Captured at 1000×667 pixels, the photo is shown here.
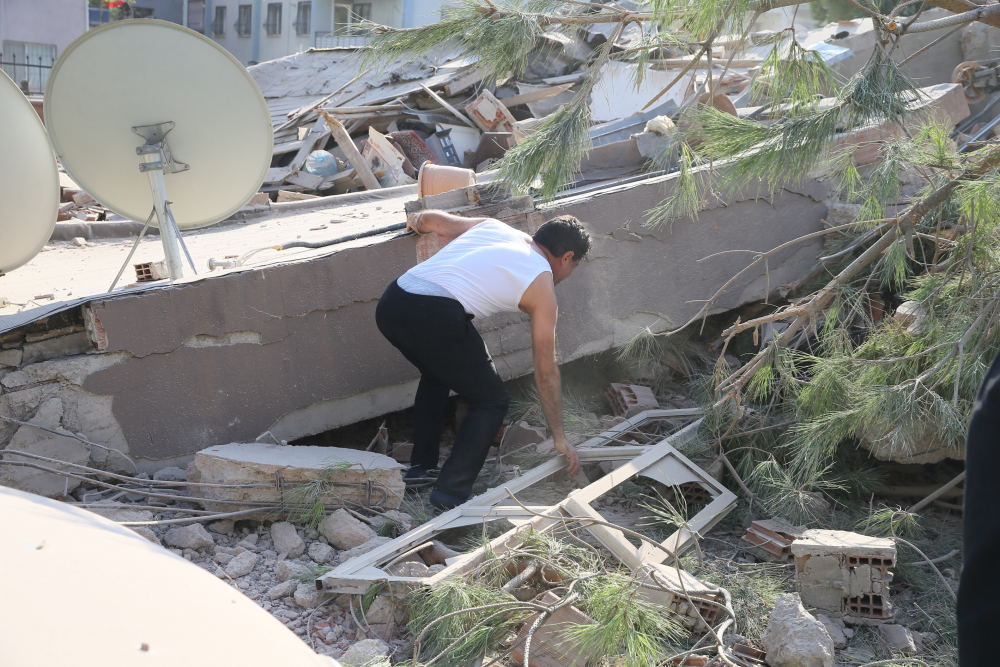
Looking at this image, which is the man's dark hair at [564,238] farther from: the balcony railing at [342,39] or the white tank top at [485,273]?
the balcony railing at [342,39]

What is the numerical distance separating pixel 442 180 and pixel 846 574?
2.66 m

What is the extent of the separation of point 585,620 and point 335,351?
1.82 metres

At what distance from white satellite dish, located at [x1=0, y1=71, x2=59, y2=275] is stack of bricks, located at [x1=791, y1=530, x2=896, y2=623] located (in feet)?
11.5

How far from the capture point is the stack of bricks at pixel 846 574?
2529 mm

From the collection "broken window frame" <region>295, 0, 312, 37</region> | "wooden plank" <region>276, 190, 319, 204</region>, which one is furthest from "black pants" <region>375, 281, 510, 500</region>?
"broken window frame" <region>295, 0, 312, 37</region>

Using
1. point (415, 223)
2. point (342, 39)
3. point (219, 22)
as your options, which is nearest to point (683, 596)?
point (415, 223)

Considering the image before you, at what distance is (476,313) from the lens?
305cm

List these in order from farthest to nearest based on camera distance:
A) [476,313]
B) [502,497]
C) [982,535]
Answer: [476,313], [502,497], [982,535]

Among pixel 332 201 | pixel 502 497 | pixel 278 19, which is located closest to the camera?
pixel 502 497

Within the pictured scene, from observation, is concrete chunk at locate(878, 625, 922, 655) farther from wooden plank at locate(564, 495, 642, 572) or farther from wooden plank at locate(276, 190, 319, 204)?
wooden plank at locate(276, 190, 319, 204)

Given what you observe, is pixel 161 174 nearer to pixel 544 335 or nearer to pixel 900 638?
pixel 544 335

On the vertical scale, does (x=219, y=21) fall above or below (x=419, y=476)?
above

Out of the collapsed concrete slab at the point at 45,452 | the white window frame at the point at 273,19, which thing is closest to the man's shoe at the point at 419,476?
the collapsed concrete slab at the point at 45,452

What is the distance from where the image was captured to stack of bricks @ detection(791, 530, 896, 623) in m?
2.53
